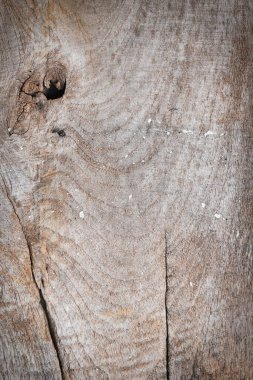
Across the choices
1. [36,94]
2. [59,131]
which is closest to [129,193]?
[59,131]

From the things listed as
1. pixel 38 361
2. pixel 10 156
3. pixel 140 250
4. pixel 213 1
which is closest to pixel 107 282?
pixel 140 250

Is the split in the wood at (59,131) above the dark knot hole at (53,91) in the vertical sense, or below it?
below

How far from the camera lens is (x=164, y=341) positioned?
1.10 metres

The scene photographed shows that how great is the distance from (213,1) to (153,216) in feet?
1.63

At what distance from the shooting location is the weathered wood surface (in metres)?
1.10

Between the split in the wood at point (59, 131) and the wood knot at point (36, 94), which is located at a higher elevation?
the wood knot at point (36, 94)

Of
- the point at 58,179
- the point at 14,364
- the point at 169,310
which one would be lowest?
the point at 14,364

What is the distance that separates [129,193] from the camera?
44.4 inches

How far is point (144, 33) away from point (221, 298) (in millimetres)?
597

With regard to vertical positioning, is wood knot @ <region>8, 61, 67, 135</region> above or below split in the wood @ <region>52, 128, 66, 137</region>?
above

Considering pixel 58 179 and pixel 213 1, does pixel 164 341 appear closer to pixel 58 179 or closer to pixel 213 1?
pixel 58 179

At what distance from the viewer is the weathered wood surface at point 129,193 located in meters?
1.10

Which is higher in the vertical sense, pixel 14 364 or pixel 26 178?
pixel 26 178

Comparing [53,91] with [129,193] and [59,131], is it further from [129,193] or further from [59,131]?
[129,193]
